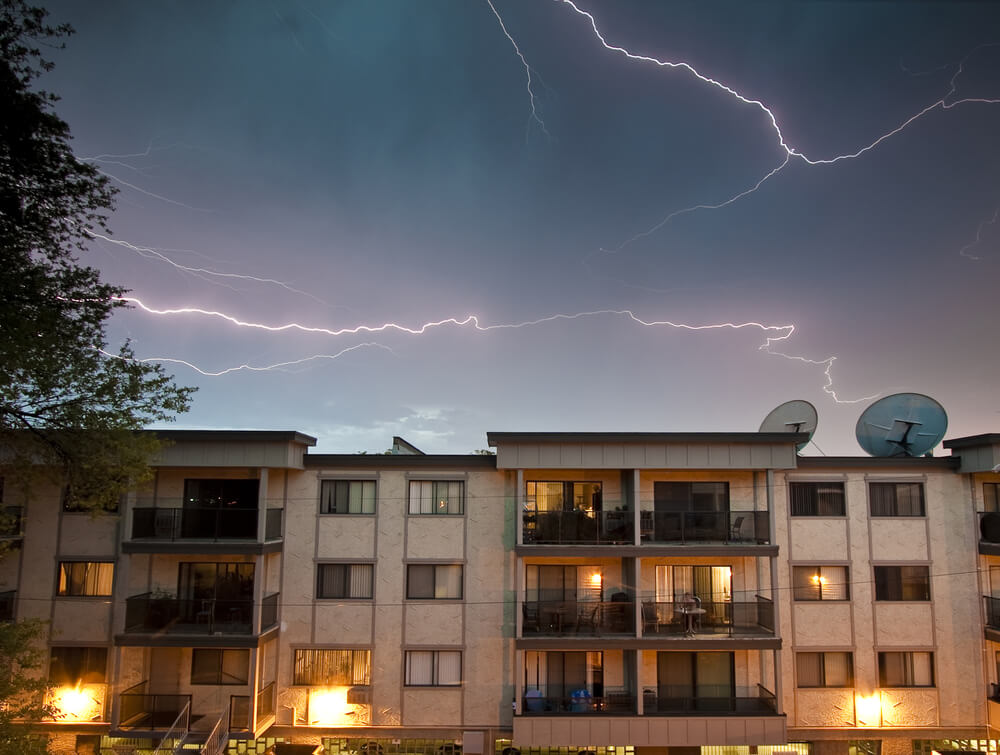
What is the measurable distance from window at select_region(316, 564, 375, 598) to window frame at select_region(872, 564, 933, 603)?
14279mm

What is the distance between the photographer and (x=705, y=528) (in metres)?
18.1

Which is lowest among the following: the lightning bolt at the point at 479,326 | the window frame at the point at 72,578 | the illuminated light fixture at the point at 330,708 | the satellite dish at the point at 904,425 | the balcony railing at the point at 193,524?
the illuminated light fixture at the point at 330,708

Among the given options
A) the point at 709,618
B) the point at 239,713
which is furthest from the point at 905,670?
the point at 239,713

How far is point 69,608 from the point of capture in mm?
18172

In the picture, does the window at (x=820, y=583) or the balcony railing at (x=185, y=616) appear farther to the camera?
the window at (x=820, y=583)

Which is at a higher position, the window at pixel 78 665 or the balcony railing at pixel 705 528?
the balcony railing at pixel 705 528

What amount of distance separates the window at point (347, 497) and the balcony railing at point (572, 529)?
464 centimetres

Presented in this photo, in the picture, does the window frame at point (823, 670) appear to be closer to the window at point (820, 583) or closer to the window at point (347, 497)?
the window at point (820, 583)

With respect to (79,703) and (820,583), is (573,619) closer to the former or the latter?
(820,583)

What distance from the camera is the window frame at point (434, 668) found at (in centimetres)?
1809

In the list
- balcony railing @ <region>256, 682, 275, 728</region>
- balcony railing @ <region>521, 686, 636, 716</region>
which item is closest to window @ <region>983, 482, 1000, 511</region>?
balcony railing @ <region>521, 686, 636, 716</region>

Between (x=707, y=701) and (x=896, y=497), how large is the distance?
800cm

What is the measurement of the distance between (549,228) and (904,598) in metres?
16.4

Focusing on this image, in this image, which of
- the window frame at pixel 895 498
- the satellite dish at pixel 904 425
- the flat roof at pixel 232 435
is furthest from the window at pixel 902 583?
the flat roof at pixel 232 435
